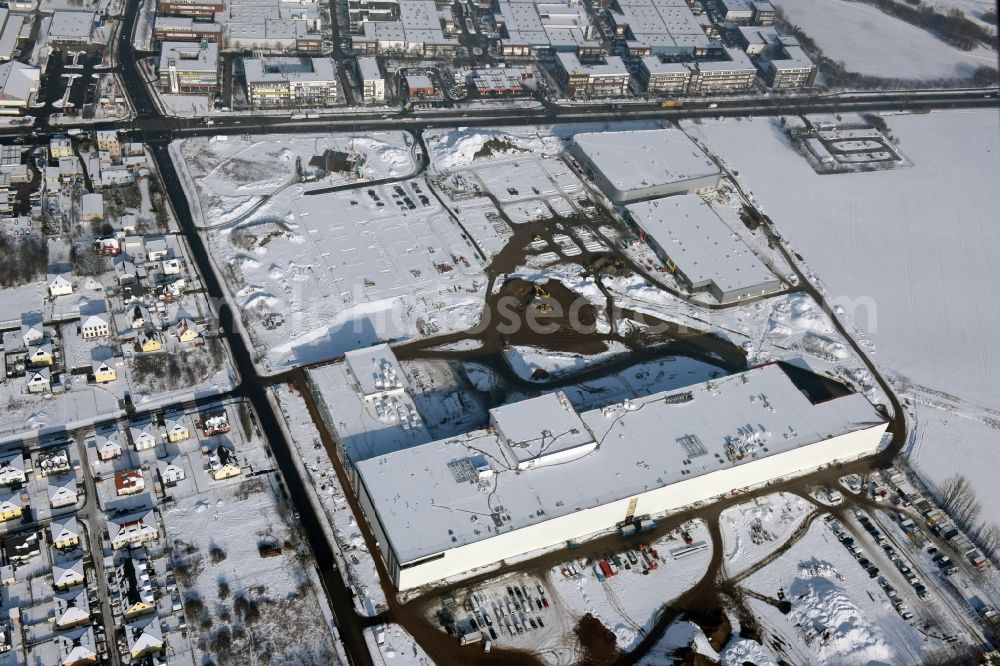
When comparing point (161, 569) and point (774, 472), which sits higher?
point (774, 472)

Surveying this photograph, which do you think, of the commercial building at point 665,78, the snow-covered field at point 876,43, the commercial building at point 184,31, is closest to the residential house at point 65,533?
the commercial building at point 184,31

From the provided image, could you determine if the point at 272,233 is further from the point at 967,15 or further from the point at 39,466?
the point at 967,15

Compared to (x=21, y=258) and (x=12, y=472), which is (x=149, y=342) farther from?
(x=21, y=258)

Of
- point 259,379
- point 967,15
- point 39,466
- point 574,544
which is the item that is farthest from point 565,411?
point 967,15

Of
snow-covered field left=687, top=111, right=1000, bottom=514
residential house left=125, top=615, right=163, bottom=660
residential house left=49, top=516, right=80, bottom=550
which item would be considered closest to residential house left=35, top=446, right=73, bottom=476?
residential house left=49, top=516, right=80, bottom=550

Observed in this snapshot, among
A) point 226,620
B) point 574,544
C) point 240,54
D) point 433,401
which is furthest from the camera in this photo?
point 240,54

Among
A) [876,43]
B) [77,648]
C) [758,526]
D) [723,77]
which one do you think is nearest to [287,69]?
[723,77]
